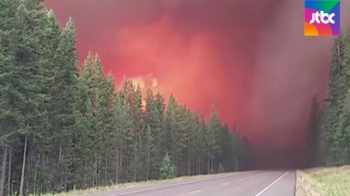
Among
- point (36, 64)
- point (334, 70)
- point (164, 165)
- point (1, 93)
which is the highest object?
point (334, 70)

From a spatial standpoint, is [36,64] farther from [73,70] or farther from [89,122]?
[89,122]

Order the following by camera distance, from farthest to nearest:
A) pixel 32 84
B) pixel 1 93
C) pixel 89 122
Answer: pixel 89 122 < pixel 32 84 < pixel 1 93

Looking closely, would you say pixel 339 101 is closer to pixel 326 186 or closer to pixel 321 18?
pixel 326 186

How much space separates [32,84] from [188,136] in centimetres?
7178

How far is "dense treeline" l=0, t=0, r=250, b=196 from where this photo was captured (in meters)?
28.7

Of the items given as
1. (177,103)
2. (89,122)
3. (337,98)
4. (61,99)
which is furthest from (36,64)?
(177,103)

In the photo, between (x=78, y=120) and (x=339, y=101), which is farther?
A: (x=339, y=101)

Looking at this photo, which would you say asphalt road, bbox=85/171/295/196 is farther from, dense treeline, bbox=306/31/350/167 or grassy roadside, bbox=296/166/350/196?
dense treeline, bbox=306/31/350/167

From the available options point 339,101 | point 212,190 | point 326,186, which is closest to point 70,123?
point 212,190

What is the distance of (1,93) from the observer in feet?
90.9

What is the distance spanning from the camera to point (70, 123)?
4228 cm

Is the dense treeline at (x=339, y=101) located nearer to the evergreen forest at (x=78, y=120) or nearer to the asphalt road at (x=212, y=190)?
the evergreen forest at (x=78, y=120)

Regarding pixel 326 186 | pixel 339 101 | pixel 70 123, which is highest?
pixel 339 101

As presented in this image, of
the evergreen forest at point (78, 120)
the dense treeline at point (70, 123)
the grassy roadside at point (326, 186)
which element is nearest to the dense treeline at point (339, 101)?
the evergreen forest at point (78, 120)
